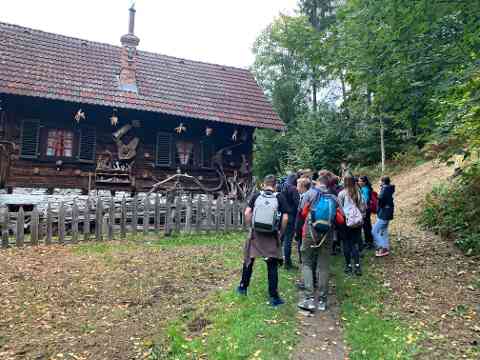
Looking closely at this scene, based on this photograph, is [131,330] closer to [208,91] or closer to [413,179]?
[208,91]

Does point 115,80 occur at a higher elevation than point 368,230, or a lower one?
higher

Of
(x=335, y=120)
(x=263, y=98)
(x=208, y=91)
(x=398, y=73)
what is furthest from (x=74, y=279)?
(x=335, y=120)

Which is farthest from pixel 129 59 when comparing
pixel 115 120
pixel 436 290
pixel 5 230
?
pixel 436 290

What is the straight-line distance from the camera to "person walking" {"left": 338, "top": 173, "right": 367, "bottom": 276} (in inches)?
280

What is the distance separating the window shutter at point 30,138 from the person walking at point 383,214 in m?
11.8

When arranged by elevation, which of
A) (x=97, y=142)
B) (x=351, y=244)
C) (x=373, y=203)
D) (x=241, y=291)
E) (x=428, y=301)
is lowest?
(x=428, y=301)

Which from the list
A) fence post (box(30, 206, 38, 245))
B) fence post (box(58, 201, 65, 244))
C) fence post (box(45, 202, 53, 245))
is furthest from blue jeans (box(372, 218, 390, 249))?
fence post (box(30, 206, 38, 245))

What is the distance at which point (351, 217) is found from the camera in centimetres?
708

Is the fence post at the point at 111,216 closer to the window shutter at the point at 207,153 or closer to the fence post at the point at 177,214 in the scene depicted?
the fence post at the point at 177,214

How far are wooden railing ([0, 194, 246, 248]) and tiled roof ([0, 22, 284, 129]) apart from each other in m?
4.82

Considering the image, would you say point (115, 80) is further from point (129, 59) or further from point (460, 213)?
point (460, 213)

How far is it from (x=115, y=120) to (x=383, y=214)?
10.3 metres

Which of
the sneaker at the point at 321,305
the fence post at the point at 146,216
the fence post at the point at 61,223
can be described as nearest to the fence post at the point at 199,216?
the fence post at the point at 146,216

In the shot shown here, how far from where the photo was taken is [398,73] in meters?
7.62
